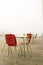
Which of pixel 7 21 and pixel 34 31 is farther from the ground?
pixel 7 21

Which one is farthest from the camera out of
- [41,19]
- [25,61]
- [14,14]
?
[14,14]

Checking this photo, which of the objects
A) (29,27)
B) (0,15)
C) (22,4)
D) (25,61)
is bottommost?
(25,61)

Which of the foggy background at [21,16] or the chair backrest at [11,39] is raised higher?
the foggy background at [21,16]

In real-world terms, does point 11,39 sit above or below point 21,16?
below

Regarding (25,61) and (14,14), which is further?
(14,14)

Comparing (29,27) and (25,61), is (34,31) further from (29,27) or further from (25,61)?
(25,61)

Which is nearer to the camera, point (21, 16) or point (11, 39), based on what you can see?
point (11, 39)

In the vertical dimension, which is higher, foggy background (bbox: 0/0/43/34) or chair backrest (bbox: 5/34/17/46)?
foggy background (bbox: 0/0/43/34)

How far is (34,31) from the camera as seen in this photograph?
39.6ft

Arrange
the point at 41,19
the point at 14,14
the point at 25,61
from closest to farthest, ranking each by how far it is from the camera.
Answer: the point at 25,61 < the point at 41,19 < the point at 14,14

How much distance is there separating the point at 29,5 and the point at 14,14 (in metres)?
1.43

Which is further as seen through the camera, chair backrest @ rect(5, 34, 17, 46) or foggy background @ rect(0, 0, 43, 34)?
foggy background @ rect(0, 0, 43, 34)

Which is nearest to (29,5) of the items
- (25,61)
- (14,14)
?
(14,14)

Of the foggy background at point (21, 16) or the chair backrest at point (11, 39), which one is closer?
the chair backrest at point (11, 39)
